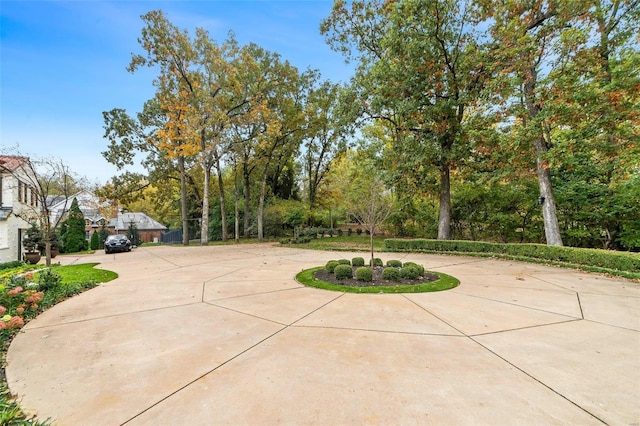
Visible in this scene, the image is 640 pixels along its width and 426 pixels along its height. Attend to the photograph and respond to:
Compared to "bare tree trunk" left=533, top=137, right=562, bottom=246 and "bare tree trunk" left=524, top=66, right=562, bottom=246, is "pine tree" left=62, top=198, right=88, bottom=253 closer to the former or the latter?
"bare tree trunk" left=524, top=66, right=562, bottom=246

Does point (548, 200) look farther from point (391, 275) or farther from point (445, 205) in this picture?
point (391, 275)

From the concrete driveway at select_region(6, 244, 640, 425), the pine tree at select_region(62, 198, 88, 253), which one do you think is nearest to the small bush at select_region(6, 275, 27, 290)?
the concrete driveway at select_region(6, 244, 640, 425)

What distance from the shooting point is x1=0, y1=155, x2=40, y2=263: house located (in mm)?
10750

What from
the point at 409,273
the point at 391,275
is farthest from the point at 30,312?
the point at 409,273

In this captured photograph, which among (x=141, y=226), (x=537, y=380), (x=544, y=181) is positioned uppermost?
(x=544, y=181)

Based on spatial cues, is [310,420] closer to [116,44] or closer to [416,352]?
[416,352]

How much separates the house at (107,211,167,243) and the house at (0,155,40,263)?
74.3 feet

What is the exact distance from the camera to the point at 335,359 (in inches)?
115

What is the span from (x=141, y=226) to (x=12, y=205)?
27.0m

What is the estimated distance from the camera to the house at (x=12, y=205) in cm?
1075

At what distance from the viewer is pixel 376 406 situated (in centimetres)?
218

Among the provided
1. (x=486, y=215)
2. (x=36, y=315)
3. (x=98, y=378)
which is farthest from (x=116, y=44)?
(x=486, y=215)

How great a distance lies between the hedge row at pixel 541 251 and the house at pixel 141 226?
33755 millimetres

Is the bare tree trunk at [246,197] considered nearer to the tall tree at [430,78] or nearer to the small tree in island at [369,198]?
the small tree in island at [369,198]
